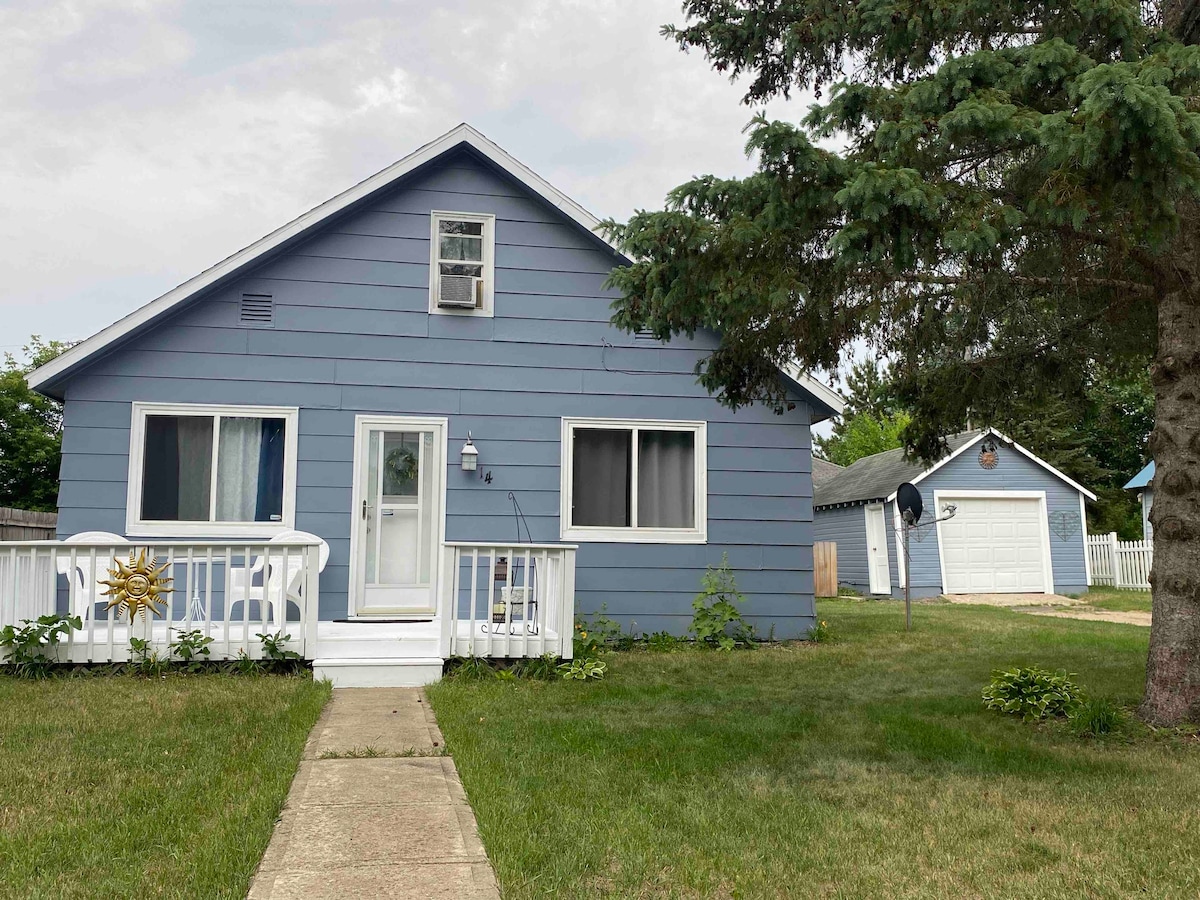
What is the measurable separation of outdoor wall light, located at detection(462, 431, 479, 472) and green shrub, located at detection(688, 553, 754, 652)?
2620 millimetres

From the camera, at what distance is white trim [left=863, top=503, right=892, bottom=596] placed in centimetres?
2097

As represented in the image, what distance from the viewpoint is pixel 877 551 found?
21.4 metres

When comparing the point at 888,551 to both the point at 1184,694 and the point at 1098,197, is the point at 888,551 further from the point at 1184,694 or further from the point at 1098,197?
the point at 1098,197

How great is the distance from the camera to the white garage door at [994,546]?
2042cm

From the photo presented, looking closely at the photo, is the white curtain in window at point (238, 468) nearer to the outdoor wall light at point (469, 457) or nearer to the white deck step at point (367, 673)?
the outdoor wall light at point (469, 457)

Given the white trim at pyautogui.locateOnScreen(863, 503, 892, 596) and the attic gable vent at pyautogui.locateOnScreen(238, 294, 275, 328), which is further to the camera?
the white trim at pyautogui.locateOnScreen(863, 503, 892, 596)

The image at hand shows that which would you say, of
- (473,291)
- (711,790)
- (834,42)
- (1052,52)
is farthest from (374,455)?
(1052,52)

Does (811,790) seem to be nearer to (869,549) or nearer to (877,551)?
(877,551)

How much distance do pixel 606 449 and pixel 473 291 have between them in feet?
6.91

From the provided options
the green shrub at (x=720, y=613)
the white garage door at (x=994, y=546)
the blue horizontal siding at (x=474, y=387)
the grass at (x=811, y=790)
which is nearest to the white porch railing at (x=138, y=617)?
the blue horizontal siding at (x=474, y=387)

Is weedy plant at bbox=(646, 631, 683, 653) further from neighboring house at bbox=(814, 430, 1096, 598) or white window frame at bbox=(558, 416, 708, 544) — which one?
neighboring house at bbox=(814, 430, 1096, 598)

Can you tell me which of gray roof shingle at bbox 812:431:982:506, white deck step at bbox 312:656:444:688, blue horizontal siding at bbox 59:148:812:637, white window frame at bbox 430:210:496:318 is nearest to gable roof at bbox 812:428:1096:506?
gray roof shingle at bbox 812:431:982:506

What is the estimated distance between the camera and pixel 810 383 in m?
10.2

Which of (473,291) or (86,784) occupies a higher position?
(473,291)
